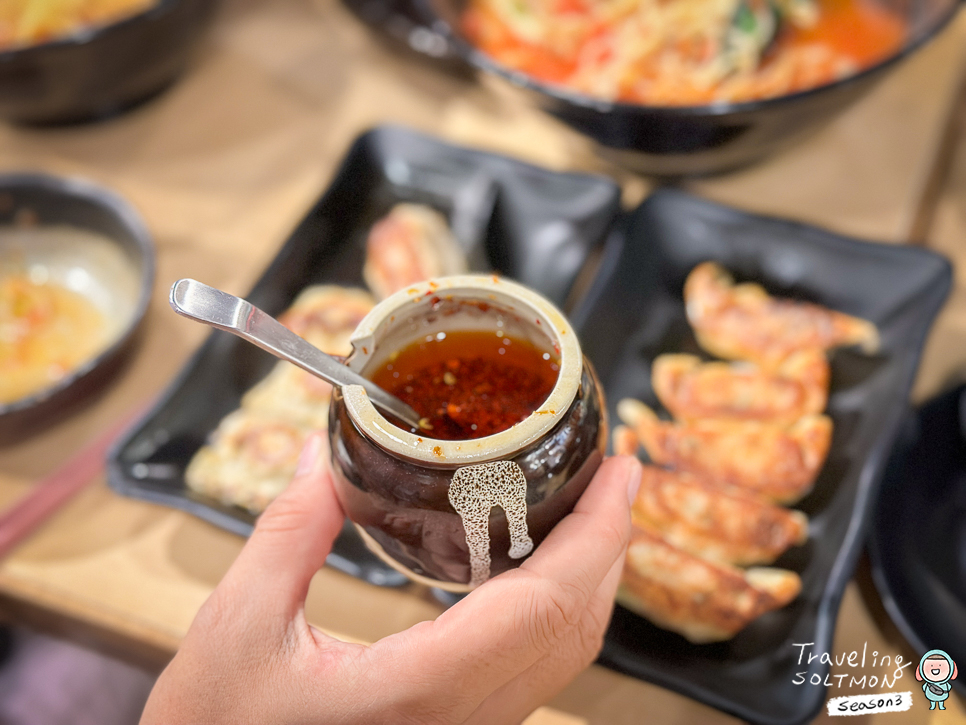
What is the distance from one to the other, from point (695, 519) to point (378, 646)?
1.96ft

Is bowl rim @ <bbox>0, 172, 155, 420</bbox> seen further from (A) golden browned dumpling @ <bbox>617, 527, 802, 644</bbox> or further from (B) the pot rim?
(A) golden browned dumpling @ <bbox>617, 527, 802, 644</bbox>

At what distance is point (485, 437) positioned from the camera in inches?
26.2

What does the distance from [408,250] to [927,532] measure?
1042 mm

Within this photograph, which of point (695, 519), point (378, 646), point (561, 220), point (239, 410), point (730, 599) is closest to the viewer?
point (378, 646)

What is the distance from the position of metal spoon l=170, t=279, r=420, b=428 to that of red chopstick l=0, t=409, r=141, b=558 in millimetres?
794

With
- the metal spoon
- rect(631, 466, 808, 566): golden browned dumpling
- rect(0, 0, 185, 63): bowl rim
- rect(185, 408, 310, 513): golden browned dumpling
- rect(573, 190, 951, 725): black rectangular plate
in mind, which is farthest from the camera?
rect(0, 0, 185, 63): bowl rim

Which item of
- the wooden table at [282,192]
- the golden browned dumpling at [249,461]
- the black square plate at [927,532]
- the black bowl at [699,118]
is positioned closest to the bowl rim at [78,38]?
the wooden table at [282,192]

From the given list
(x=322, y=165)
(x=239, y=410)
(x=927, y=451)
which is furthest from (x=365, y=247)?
(x=927, y=451)

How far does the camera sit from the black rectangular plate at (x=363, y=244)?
4.05 feet

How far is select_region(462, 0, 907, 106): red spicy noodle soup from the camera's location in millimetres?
1641

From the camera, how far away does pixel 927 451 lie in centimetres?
120

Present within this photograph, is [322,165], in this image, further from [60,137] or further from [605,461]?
[605,461]

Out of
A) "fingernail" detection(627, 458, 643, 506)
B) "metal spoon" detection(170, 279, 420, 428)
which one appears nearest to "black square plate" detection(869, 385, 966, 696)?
"fingernail" detection(627, 458, 643, 506)

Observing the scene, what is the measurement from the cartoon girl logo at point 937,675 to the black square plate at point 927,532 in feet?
0.03
